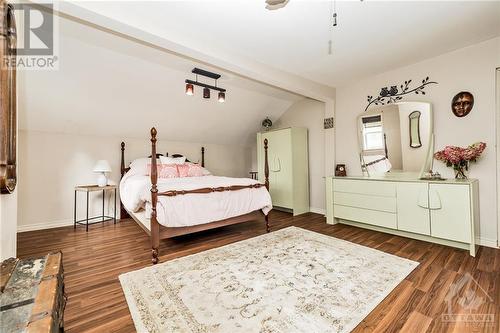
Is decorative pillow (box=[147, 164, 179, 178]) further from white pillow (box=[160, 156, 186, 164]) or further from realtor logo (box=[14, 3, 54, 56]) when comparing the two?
realtor logo (box=[14, 3, 54, 56])

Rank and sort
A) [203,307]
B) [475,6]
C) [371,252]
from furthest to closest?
[371,252] < [475,6] < [203,307]

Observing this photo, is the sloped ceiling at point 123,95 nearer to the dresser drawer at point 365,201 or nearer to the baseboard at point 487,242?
the dresser drawer at point 365,201

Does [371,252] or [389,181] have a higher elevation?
[389,181]

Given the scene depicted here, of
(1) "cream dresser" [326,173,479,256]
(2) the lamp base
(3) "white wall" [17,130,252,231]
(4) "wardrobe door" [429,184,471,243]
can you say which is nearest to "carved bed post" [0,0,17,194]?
(2) the lamp base

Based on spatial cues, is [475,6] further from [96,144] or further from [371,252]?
[96,144]

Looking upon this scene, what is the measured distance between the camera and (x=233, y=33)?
2.37 metres

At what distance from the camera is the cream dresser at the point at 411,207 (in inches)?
98.4

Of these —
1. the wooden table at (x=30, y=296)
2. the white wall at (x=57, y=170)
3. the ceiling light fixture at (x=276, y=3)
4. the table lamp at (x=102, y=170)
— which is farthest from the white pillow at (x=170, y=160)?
the ceiling light fixture at (x=276, y=3)

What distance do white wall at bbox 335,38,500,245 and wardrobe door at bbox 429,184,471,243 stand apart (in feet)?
1.77

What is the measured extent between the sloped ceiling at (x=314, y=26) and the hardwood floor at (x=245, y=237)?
2.34 meters

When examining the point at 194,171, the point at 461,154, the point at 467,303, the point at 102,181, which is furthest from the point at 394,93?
the point at 102,181

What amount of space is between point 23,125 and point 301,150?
15.5 ft

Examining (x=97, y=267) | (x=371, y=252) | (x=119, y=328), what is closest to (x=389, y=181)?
(x=371, y=252)

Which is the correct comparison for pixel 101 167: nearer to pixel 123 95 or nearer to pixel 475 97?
pixel 123 95
